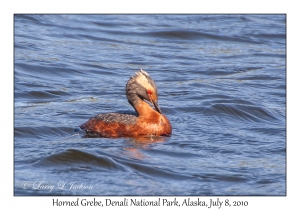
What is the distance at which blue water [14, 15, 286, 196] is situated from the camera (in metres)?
10.5

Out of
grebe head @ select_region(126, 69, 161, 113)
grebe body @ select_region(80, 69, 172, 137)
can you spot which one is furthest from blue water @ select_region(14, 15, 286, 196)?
grebe head @ select_region(126, 69, 161, 113)

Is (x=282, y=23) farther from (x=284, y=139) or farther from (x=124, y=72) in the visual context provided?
(x=284, y=139)

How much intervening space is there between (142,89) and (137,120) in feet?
1.77

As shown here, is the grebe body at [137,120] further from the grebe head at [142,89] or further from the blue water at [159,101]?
the blue water at [159,101]

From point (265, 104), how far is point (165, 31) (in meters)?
8.03

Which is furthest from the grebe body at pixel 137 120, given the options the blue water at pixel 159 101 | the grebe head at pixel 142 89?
the blue water at pixel 159 101

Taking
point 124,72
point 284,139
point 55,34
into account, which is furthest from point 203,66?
point 284,139

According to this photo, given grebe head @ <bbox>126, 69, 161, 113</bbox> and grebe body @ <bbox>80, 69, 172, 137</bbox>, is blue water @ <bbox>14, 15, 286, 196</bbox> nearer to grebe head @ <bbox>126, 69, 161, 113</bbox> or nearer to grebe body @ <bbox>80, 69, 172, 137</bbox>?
grebe body @ <bbox>80, 69, 172, 137</bbox>

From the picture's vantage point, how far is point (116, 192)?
9758 mm

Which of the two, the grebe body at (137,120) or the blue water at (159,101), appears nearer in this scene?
the blue water at (159,101)

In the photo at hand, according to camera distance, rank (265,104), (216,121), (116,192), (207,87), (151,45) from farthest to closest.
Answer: (151,45)
(207,87)
(265,104)
(216,121)
(116,192)

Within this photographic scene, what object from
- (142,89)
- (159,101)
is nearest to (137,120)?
(142,89)

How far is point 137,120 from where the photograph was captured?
12.7 meters

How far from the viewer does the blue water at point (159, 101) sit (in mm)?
10453
